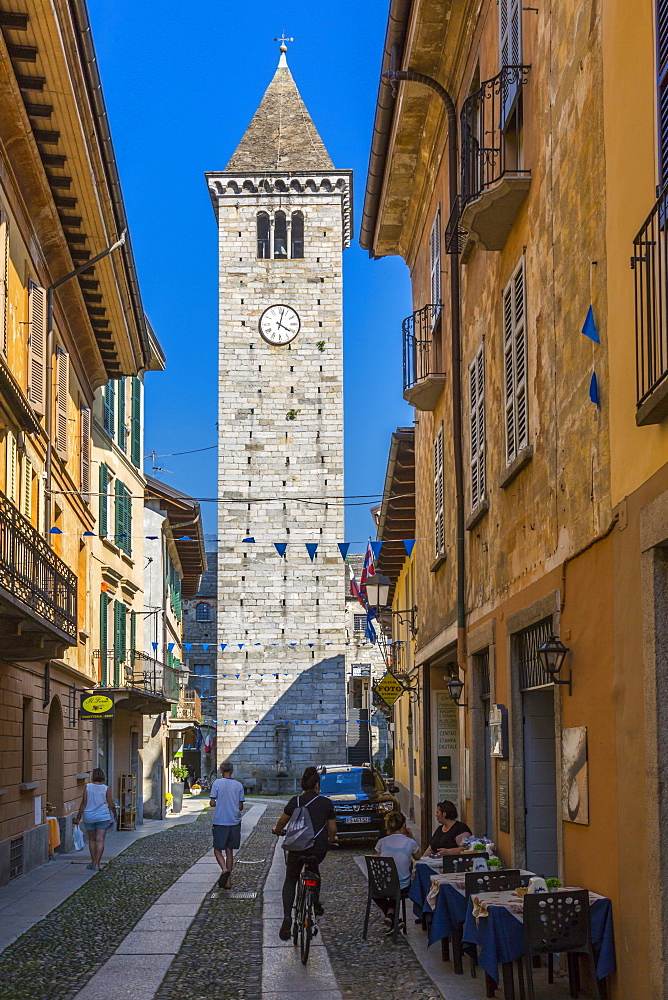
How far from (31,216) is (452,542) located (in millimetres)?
7965

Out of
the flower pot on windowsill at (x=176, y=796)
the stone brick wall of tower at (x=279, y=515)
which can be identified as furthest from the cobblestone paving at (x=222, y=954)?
the stone brick wall of tower at (x=279, y=515)

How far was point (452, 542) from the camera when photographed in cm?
1550

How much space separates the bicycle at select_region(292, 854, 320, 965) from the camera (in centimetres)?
1034

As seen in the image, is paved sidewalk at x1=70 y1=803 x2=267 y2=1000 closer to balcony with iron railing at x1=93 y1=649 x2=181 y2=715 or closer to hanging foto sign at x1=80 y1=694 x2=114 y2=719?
hanging foto sign at x1=80 y1=694 x2=114 y2=719

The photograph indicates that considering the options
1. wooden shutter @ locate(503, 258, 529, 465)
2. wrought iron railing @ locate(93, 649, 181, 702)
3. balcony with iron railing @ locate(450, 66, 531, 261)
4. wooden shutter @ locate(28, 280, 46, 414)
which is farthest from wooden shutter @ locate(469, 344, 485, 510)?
wrought iron railing @ locate(93, 649, 181, 702)

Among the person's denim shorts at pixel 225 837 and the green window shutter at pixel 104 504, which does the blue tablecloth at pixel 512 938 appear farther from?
the green window shutter at pixel 104 504

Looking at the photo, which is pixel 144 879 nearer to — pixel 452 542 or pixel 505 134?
pixel 452 542

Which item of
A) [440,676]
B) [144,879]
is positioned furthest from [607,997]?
[440,676]

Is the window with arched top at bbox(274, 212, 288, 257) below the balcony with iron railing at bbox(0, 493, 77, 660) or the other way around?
the other way around

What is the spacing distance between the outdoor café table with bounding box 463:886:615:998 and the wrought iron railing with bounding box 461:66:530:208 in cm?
582

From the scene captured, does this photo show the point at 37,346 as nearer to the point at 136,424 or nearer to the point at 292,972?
the point at 292,972

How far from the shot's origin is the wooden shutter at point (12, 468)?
1666cm

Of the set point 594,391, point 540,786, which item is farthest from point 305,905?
point 594,391

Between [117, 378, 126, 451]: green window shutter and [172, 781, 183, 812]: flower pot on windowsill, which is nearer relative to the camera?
[117, 378, 126, 451]: green window shutter
